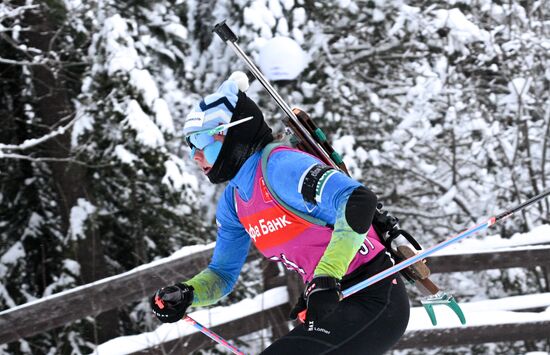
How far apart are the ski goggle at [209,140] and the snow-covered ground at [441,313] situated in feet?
5.94

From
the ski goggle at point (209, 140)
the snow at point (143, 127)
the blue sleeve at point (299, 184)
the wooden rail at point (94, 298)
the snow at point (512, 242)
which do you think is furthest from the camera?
the snow at point (143, 127)

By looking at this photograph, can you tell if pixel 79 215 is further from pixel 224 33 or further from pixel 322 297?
pixel 322 297

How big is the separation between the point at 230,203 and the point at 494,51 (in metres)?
6.82

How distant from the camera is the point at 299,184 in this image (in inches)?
108

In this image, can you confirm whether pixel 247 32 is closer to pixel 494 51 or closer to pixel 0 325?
pixel 494 51

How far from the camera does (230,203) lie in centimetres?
327

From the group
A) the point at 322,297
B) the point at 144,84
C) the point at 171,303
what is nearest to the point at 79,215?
the point at 144,84

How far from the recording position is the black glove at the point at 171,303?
3.26 meters

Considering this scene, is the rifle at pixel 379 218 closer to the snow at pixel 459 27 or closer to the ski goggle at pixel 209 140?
the ski goggle at pixel 209 140

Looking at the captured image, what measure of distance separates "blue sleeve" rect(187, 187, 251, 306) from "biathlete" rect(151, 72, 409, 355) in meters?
0.01

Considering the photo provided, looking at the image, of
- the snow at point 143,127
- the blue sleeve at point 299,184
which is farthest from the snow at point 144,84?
the blue sleeve at point 299,184

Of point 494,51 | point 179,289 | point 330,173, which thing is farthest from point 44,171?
point 330,173

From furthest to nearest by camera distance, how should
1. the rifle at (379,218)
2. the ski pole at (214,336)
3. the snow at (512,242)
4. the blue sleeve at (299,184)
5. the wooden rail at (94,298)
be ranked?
the snow at (512,242) → the wooden rail at (94,298) → the ski pole at (214,336) → the rifle at (379,218) → the blue sleeve at (299,184)

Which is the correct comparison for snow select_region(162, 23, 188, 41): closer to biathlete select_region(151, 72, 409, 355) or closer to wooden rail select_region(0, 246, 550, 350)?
wooden rail select_region(0, 246, 550, 350)
